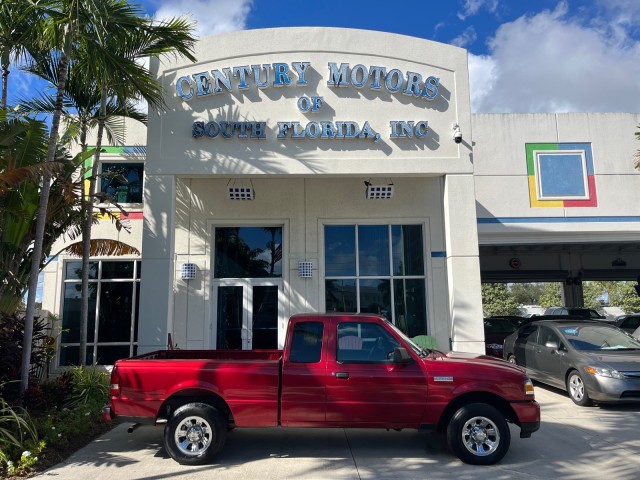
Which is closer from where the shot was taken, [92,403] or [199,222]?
[92,403]

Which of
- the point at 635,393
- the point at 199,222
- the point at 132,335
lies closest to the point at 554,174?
the point at 635,393

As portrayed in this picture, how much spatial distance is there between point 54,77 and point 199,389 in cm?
726

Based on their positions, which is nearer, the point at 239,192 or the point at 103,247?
the point at 103,247

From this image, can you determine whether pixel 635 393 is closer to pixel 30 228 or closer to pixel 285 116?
pixel 285 116

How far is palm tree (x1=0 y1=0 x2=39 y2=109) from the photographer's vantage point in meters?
7.62

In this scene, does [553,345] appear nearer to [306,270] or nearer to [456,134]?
[456,134]

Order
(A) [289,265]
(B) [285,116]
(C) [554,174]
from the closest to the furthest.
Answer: (B) [285,116]
(A) [289,265]
(C) [554,174]

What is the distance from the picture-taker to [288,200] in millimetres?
12945

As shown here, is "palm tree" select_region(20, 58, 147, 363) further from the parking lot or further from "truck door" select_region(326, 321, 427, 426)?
"truck door" select_region(326, 321, 427, 426)

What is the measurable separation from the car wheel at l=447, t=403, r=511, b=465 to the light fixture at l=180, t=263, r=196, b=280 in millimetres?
7907

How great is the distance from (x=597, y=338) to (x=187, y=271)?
9.15 meters

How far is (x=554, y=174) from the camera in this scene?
16.0 meters

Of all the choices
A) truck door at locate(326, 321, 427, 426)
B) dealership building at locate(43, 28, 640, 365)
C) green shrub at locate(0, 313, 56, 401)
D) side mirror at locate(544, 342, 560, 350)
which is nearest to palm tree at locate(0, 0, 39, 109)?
dealership building at locate(43, 28, 640, 365)

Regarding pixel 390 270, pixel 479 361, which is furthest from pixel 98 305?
pixel 479 361
